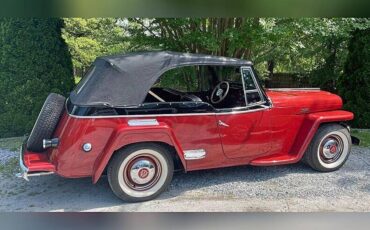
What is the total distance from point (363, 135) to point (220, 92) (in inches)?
135

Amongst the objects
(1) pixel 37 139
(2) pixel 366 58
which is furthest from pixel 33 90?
(2) pixel 366 58

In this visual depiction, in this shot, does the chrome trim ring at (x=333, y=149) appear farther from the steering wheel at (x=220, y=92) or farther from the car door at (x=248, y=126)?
the steering wheel at (x=220, y=92)

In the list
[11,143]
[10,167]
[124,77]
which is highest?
[124,77]

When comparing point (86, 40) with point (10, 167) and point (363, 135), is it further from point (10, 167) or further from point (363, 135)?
point (363, 135)

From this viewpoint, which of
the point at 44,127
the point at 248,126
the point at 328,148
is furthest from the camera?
the point at 328,148

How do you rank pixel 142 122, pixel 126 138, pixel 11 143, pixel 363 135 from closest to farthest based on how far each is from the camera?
pixel 126 138, pixel 142 122, pixel 11 143, pixel 363 135

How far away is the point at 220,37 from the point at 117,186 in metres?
3.27

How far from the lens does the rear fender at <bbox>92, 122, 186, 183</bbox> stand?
3.27 meters

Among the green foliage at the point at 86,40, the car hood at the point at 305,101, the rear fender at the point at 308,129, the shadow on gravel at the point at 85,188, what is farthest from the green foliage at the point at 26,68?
the rear fender at the point at 308,129

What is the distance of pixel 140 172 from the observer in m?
3.48

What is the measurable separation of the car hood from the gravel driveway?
86 cm

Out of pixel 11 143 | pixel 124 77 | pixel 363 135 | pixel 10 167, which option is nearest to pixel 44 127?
pixel 124 77

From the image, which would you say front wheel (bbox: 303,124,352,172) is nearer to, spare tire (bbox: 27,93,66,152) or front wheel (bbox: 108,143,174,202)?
front wheel (bbox: 108,143,174,202)

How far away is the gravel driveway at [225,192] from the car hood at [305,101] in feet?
2.81
